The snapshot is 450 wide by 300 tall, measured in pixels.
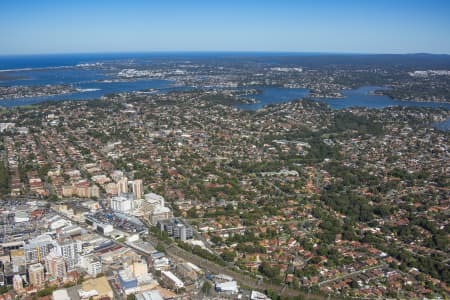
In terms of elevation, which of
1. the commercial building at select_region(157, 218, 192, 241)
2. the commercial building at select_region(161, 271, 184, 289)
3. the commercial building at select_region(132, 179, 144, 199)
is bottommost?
the commercial building at select_region(161, 271, 184, 289)

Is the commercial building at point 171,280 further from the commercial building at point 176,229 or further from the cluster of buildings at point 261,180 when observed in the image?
the commercial building at point 176,229

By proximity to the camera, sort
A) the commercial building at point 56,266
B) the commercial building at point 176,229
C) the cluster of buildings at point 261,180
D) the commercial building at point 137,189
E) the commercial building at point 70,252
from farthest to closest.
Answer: the commercial building at point 137,189
the commercial building at point 176,229
the cluster of buildings at point 261,180
the commercial building at point 70,252
the commercial building at point 56,266

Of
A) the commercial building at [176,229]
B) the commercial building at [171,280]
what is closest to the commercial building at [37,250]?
the commercial building at [171,280]

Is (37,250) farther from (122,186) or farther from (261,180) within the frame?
(261,180)

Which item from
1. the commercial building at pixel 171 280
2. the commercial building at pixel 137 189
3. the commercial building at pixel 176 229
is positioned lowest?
the commercial building at pixel 171 280

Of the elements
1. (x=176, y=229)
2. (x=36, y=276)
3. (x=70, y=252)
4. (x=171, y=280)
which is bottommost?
(x=171, y=280)

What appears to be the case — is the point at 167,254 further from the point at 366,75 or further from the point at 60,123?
the point at 366,75

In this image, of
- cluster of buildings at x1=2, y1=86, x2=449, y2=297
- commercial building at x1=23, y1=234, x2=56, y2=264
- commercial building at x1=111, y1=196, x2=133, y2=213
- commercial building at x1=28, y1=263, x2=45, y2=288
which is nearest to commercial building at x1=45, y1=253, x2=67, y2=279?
commercial building at x1=28, y1=263, x2=45, y2=288

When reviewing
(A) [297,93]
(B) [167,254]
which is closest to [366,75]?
(A) [297,93]

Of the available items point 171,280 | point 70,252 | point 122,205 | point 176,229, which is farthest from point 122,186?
point 171,280

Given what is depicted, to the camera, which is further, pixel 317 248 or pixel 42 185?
pixel 42 185

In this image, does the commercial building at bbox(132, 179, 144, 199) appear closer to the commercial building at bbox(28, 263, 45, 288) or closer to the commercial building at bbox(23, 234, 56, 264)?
the commercial building at bbox(23, 234, 56, 264)
